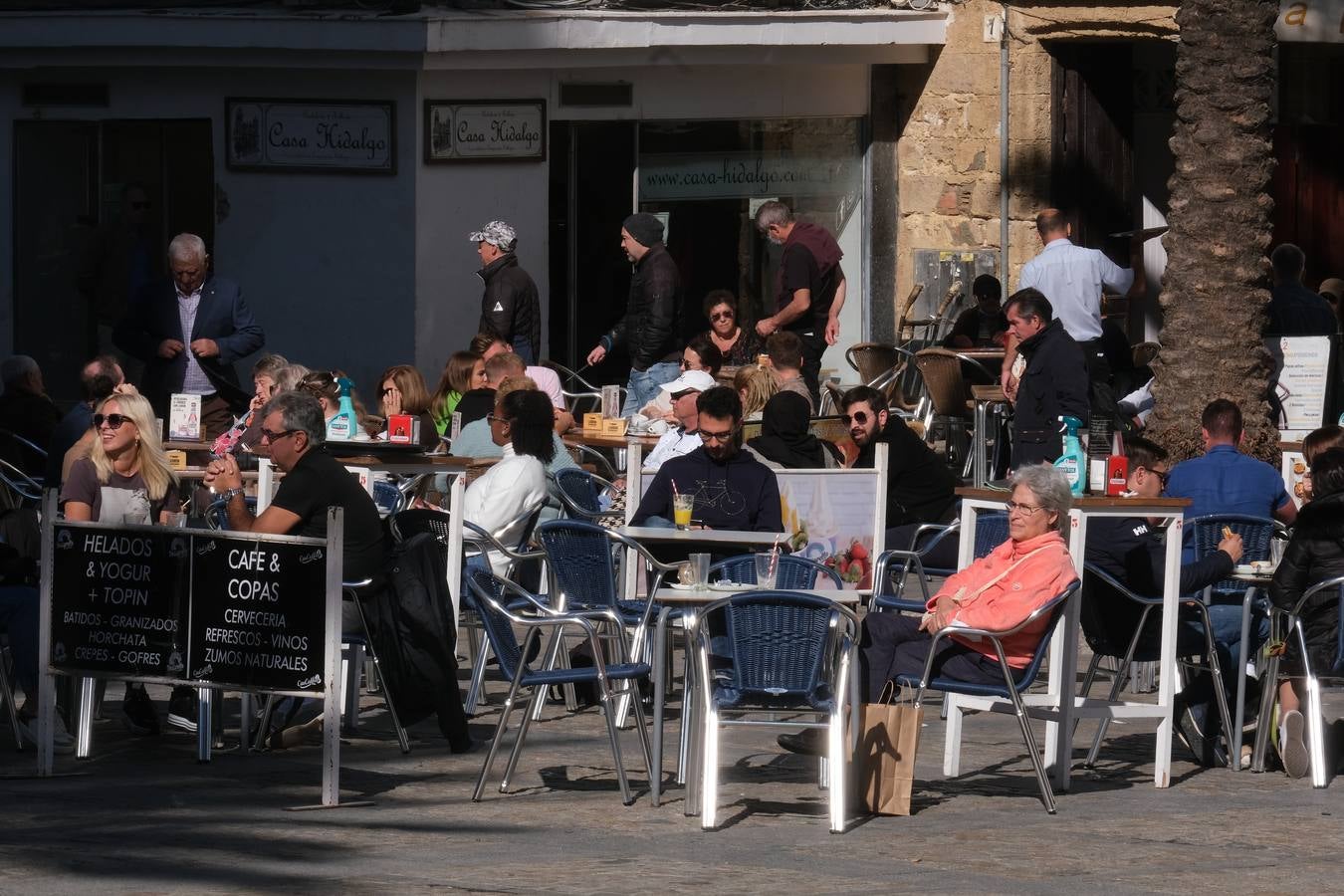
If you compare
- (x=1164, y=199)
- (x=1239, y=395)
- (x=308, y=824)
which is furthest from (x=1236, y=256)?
(x=308, y=824)

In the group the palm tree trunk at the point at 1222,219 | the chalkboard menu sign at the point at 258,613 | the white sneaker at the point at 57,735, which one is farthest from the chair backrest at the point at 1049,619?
the palm tree trunk at the point at 1222,219

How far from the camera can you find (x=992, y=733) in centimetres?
998

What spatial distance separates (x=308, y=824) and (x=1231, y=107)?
8310 mm

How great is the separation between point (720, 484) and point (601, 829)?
9.01ft

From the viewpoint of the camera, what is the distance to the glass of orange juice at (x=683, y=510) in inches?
397

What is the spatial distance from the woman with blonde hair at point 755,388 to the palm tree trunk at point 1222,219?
2511 millimetres

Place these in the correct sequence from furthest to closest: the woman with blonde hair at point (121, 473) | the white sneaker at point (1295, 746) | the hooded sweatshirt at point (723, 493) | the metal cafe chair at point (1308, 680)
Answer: the hooded sweatshirt at point (723, 493) → the woman with blonde hair at point (121, 473) → the white sneaker at point (1295, 746) → the metal cafe chair at point (1308, 680)

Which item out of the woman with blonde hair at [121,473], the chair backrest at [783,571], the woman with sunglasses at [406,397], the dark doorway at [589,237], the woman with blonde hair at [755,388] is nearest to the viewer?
the chair backrest at [783,571]

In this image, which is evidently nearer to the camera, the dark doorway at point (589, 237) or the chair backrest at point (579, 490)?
the chair backrest at point (579, 490)

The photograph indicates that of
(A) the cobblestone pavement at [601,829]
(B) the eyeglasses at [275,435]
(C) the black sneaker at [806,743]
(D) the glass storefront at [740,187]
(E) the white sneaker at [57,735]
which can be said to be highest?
(D) the glass storefront at [740,187]

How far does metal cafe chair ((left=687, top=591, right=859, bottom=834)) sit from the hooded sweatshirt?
2.28 meters

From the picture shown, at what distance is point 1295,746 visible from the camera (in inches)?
354

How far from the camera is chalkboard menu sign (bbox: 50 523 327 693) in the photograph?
823 centimetres

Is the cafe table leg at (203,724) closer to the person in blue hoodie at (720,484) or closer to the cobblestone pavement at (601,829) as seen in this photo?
the cobblestone pavement at (601,829)
